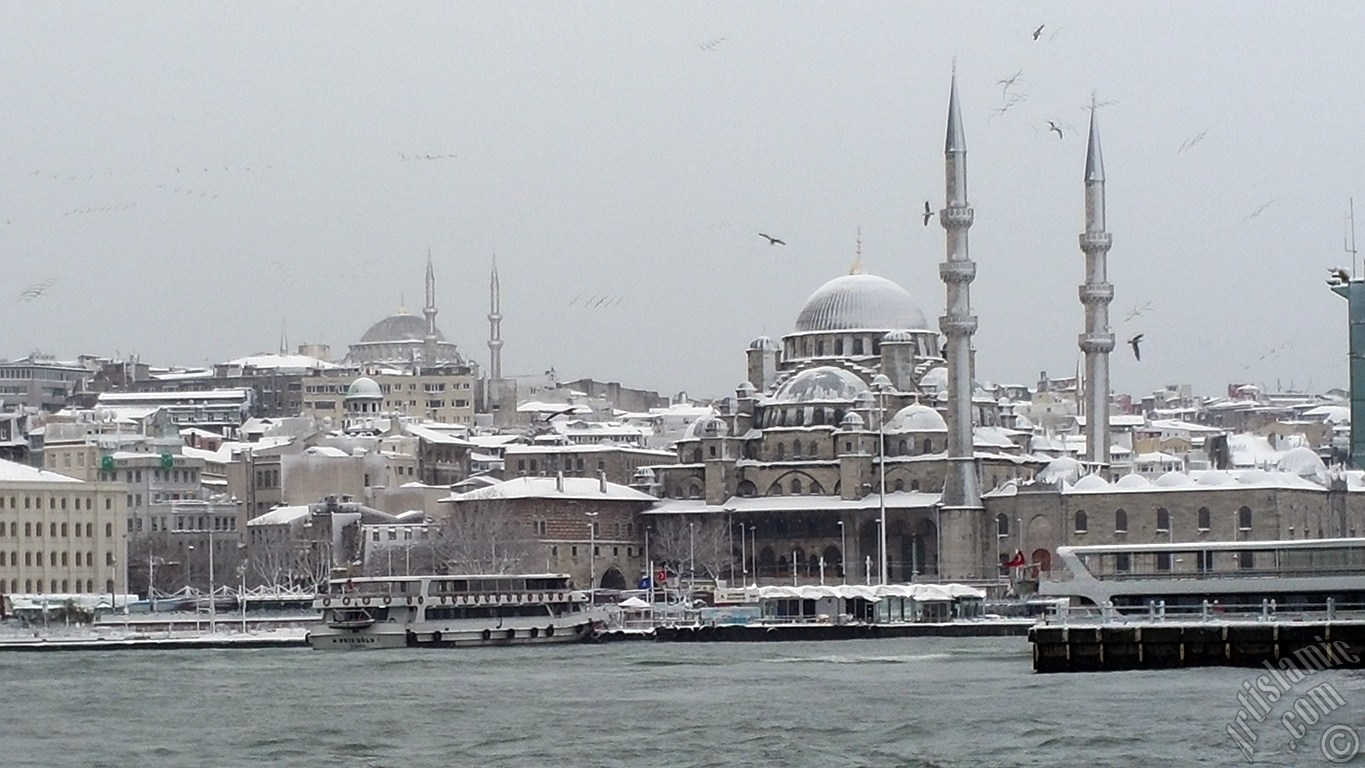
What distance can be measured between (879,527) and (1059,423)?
1669 inches

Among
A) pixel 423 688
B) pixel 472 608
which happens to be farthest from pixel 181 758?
pixel 472 608

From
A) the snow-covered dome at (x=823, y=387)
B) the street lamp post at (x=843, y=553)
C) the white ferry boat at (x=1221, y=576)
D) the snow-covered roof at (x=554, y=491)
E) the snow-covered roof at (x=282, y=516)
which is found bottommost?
the white ferry boat at (x=1221, y=576)

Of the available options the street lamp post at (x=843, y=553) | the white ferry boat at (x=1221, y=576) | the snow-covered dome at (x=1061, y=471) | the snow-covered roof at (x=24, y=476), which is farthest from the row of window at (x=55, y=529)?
the white ferry boat at (x=1221, y=576)

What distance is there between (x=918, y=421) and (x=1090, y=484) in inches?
284

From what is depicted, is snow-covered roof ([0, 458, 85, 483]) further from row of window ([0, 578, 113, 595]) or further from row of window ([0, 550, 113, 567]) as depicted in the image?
row of window ([0, 578, 113, 595])

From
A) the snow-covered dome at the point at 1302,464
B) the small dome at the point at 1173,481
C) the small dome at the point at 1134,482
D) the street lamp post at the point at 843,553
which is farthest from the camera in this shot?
the snow-covered dome at the point at 1302,464

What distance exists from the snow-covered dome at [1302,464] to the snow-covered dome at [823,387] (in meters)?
13.5

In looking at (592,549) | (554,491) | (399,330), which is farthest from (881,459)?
(399,330)

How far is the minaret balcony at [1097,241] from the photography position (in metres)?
97.8

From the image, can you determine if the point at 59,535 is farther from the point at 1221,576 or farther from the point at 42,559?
the point at 1221,576

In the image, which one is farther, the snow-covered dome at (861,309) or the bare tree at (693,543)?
the snow-covered dome at (861,309)

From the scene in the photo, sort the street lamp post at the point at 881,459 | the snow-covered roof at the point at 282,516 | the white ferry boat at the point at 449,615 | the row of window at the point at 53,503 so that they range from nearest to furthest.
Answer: the white ferry boat at the point at 449,615 → the street lamp post at the point at 881,459 → the row of window at the point at 53,503 → the snow-covered roof at the point at 282,516

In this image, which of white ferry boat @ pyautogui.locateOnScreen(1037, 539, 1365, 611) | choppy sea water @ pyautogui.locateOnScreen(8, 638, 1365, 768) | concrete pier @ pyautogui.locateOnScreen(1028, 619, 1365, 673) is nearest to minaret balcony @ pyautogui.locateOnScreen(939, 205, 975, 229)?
choppy sea water @ pyautogui.locateOnScreen(8, 638, 1365, 768)

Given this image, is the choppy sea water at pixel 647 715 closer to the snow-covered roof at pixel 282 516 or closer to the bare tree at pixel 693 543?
the bare tree at pixel 693 543
